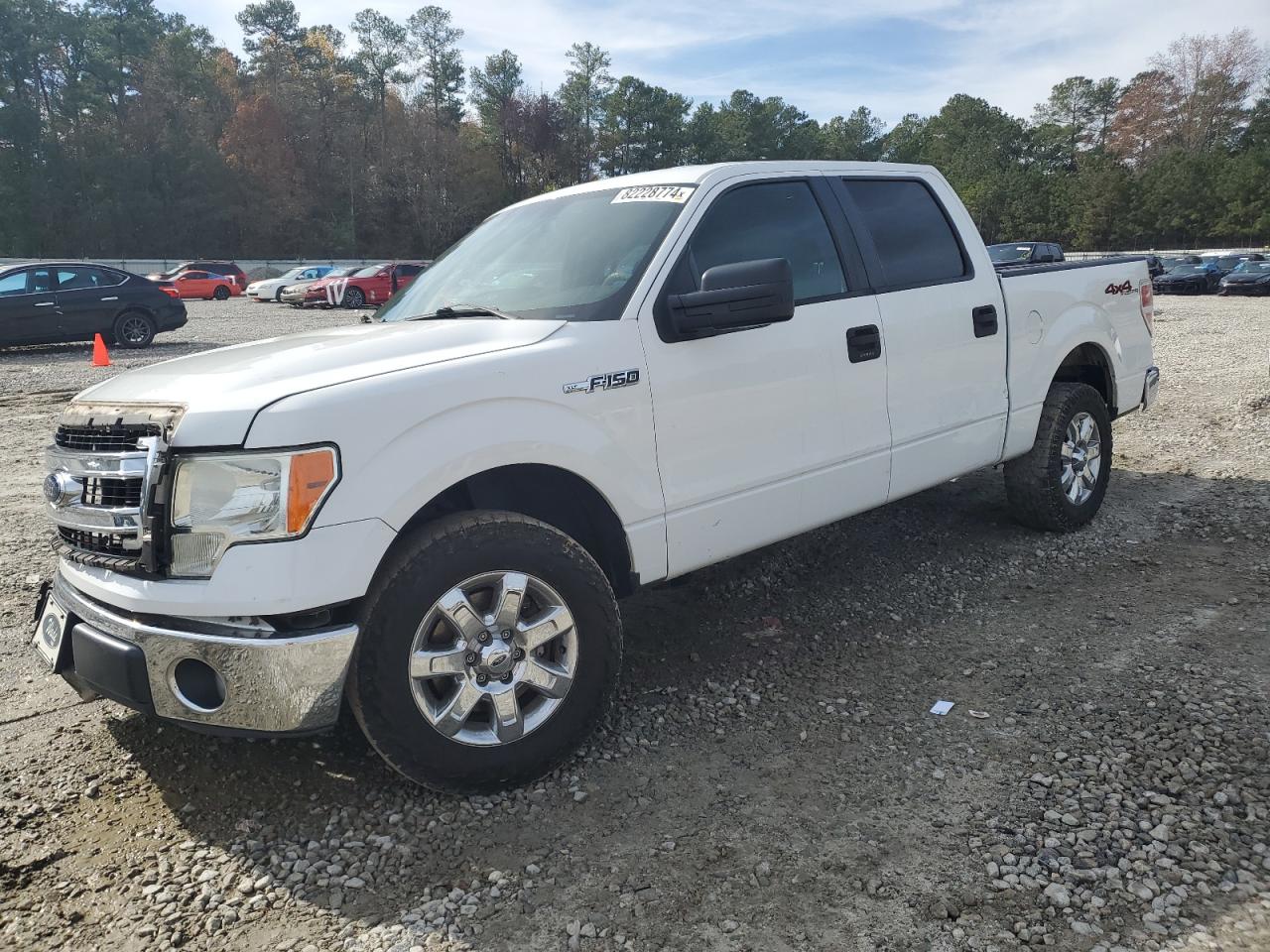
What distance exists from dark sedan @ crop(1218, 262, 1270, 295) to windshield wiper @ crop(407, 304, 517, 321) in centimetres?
3232

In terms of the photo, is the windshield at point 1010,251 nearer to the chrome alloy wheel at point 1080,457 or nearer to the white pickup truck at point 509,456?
the chrome alloy wheel at point 1080,457

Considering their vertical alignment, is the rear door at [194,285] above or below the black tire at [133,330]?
above

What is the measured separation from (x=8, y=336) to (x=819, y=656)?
16761mm

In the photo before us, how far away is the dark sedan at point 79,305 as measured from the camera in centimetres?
1608

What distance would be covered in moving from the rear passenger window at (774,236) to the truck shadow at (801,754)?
62.0 inches

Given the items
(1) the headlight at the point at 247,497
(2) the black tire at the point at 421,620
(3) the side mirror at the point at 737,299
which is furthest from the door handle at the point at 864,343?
(1) the headlight at the point at 247,497

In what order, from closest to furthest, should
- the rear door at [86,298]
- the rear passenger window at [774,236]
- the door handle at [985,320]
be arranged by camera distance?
1. the rear passenger window at [774,236]
2. the door handle at [985,320]
3. the rear door at [86,298]

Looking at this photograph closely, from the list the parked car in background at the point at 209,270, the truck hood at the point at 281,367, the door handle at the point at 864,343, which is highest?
the parked car in background at the point at 209,270

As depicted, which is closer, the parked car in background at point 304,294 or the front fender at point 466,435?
the front fender at point 466,435

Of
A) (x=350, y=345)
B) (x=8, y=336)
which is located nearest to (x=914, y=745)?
(x=350, y=345)

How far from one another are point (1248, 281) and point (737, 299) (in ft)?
106

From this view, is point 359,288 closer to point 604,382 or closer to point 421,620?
point 604,382

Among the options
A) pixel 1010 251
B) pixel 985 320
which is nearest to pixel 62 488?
pixel 985 320

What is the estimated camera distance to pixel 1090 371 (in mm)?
5754
